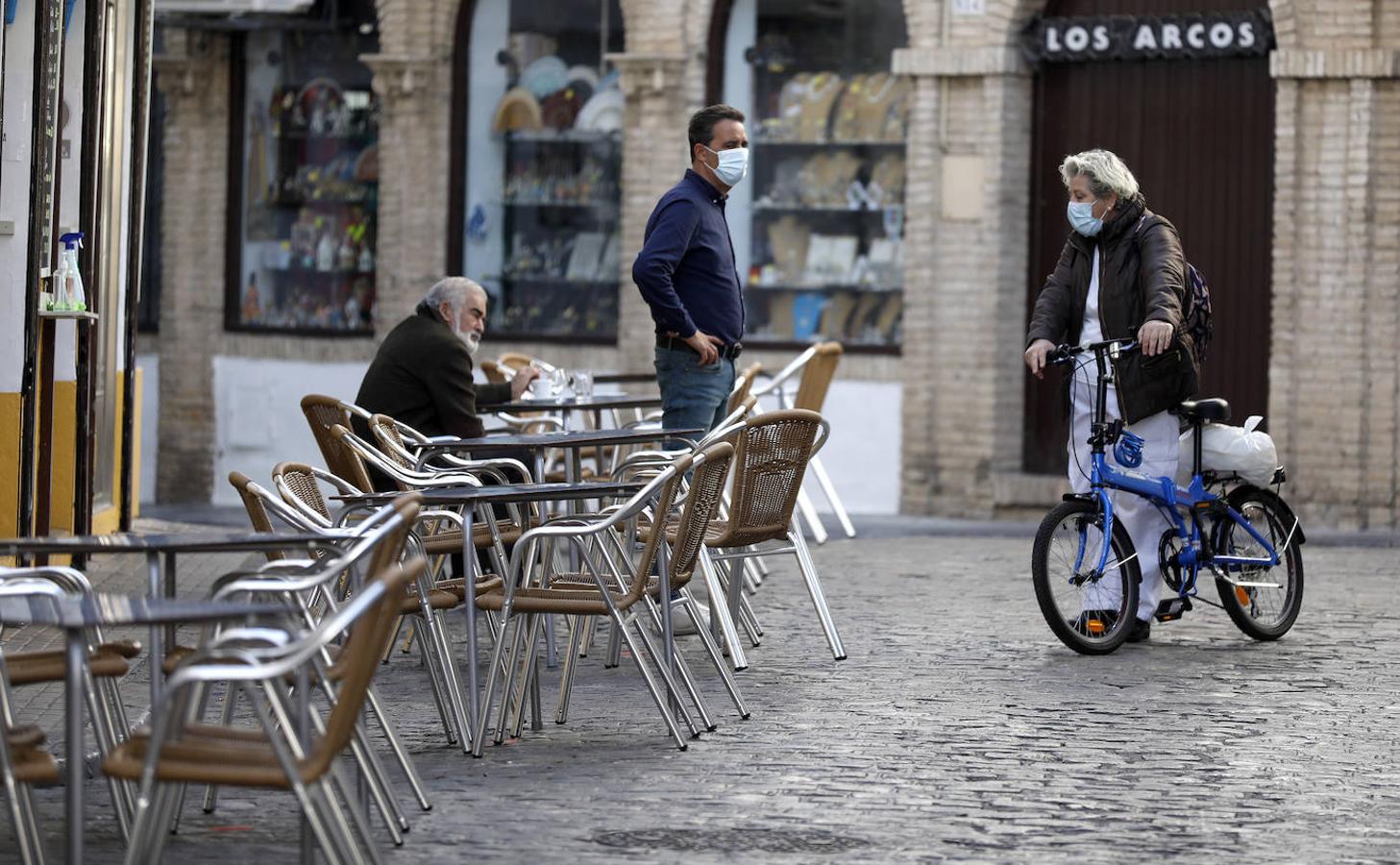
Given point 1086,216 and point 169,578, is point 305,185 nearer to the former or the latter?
point 1086,216

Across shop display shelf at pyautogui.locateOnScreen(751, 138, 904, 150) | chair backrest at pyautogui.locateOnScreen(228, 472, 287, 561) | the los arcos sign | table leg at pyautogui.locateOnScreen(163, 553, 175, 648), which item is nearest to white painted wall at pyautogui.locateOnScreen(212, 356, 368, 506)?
shop display shelf at pyautogui.locateOnScreen(751, 138, 904, 150)

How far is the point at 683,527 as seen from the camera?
23.7 ft

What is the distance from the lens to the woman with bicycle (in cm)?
→ 908

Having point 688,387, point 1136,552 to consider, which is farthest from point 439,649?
point 1136,552

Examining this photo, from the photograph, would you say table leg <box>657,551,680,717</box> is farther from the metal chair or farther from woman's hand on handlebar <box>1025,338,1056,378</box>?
woman's hand on handlebar <box>1025,338,1056,378</box>

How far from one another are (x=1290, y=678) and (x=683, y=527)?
2.60 metres

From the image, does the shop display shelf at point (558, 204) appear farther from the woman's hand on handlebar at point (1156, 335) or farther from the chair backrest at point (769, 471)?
the chair backrest at point (769, 471)

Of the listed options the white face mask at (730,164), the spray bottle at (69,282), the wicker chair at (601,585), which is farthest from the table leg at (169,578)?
the spray bottle at (69,282)

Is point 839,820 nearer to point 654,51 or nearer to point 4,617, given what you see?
point 4,617

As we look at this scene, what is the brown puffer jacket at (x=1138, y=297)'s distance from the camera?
9055mm

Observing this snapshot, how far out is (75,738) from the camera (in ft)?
15.8

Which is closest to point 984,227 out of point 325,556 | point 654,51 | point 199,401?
point 654,51

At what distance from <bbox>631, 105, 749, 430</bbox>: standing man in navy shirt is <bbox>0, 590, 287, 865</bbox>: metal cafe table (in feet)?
16.0

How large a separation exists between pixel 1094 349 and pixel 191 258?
1003 centimetres
